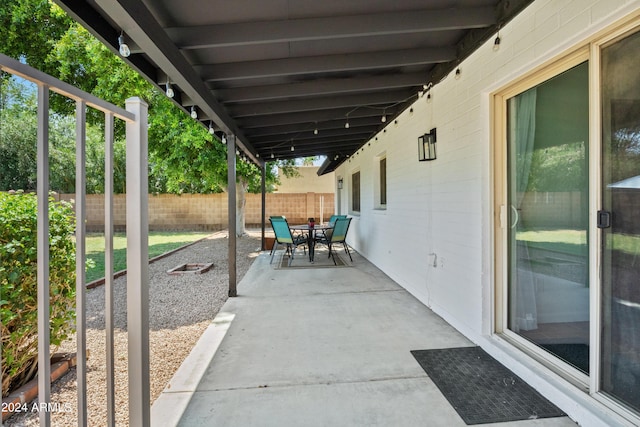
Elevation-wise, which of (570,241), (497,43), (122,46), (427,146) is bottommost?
A: (570,241)

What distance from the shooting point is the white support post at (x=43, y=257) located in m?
0.95

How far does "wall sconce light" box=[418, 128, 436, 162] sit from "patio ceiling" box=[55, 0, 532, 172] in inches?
21.0

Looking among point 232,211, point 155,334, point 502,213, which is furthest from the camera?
point 232,211

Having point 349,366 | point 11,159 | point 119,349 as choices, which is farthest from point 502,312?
point 11,159

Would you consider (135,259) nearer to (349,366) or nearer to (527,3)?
(349,366)

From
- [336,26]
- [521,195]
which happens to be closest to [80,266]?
[336,26]

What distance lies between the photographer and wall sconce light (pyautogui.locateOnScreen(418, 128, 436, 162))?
344 centimetres

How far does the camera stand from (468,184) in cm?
281

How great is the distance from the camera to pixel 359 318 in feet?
10.9

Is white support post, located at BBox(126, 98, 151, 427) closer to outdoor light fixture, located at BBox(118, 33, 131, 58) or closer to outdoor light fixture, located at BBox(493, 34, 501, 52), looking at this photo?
outdoor light fixture, located at BBox(118, 33, 131, 58)

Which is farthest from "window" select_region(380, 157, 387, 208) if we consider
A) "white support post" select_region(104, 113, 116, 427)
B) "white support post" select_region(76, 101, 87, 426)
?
"white support post" select_region(76, 101, 87, 426)

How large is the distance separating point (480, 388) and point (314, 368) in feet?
3.47

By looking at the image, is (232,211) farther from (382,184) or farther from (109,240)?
(109,240)

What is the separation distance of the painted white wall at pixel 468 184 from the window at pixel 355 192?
121 inches
